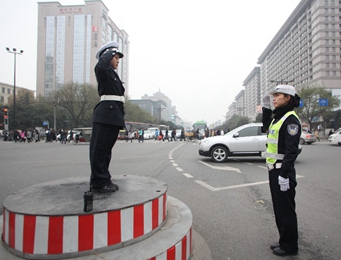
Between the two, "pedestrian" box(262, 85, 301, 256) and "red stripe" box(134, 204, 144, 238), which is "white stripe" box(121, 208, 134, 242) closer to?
"red stripe" box(134, 204, 144, 238)

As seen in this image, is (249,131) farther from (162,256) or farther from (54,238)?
(54,238)

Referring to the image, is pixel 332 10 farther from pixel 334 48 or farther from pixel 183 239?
pixel 183 239

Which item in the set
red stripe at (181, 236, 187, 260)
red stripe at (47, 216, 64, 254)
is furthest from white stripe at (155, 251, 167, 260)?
red stripe at (47, 216, 64, 254)

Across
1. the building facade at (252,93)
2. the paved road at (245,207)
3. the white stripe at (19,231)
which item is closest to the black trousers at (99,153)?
the white stripe at (19,231)

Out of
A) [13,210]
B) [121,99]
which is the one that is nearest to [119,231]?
[13,210]

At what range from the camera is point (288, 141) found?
2.45m

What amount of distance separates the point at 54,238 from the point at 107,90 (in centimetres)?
179

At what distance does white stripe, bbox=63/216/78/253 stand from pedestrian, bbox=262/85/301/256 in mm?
2130

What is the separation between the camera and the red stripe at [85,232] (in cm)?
191

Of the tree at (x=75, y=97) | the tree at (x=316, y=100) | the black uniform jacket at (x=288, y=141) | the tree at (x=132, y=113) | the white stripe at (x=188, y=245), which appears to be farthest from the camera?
the tree at (x=132, y=113)

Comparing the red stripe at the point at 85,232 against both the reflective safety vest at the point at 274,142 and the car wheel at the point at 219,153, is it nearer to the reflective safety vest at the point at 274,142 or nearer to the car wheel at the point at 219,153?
the reflective safety vest at the point at 274,142

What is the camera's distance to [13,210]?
1.98 meters

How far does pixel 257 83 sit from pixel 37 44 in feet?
411

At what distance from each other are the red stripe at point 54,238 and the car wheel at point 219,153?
8.01m
